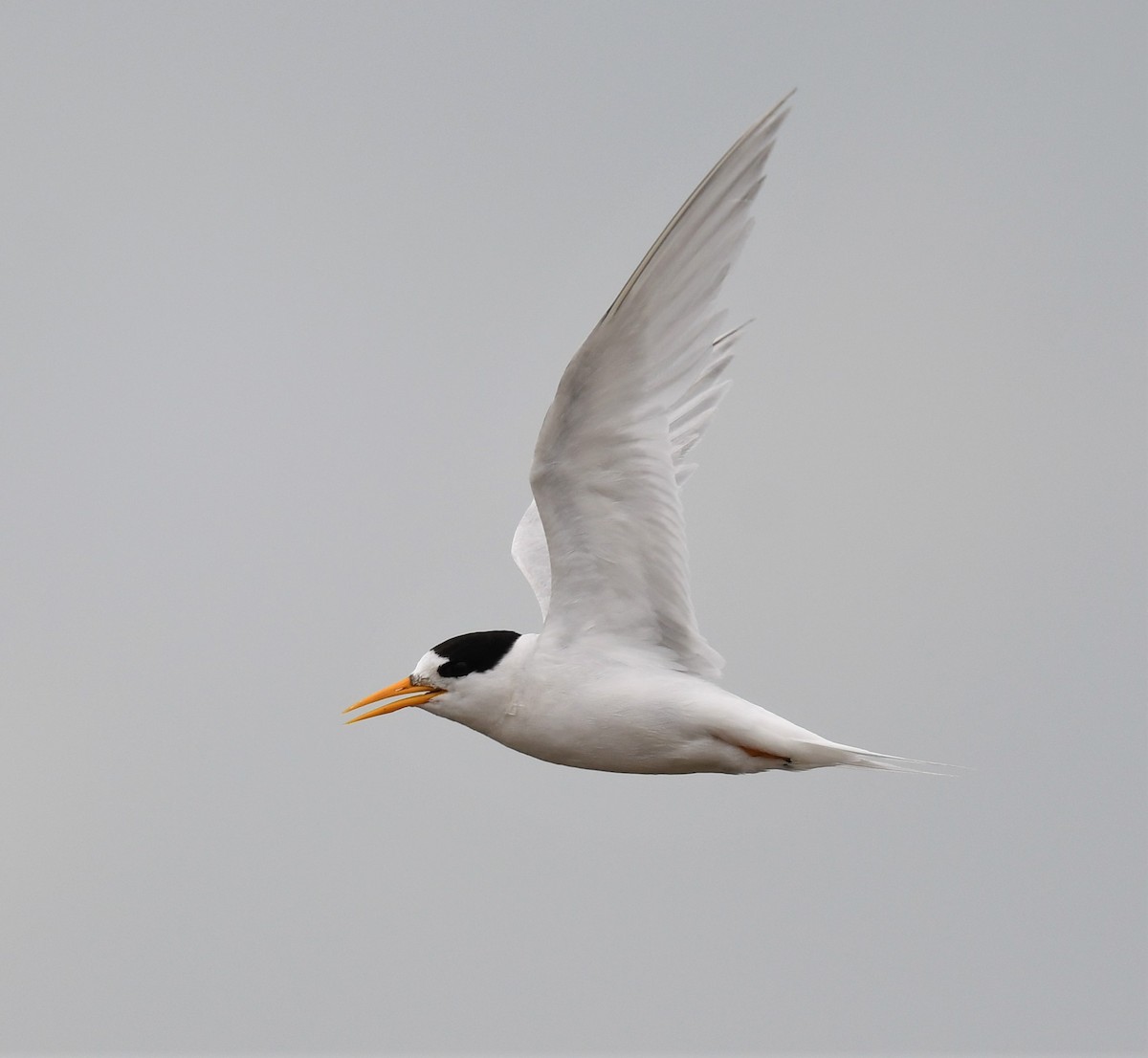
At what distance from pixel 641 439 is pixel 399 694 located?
184 cm

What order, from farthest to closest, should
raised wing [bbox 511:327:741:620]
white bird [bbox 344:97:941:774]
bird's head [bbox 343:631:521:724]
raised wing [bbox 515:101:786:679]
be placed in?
raised wing [bbox 511:327:741:620] → bird's head [bbox 343:631:521:724] → white bird [bbox 344:97:941:774] → raised wing [bbox 515:101:786:679]

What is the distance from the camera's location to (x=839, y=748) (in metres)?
6.46

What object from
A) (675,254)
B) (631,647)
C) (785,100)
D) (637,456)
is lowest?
(631,647)

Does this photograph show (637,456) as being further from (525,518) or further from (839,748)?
(525,518)

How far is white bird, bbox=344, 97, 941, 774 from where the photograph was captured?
6.03 metres

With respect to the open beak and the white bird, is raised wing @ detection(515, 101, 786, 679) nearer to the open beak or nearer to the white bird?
the white bird

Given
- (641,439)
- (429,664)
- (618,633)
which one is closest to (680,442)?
(618,633)

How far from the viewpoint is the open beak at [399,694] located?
6984mm

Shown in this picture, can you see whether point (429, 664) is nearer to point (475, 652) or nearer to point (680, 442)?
point (475, 652)

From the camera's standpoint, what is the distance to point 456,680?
688 centimetres

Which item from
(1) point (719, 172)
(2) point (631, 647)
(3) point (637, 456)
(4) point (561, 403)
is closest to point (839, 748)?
(2) point (631, 647)

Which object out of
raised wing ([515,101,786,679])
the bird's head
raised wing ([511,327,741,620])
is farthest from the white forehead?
raised wing ([511,327,741,620])

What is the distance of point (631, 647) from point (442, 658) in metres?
0.91

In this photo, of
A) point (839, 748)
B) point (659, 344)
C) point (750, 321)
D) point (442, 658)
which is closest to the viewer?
point (659, 344)
